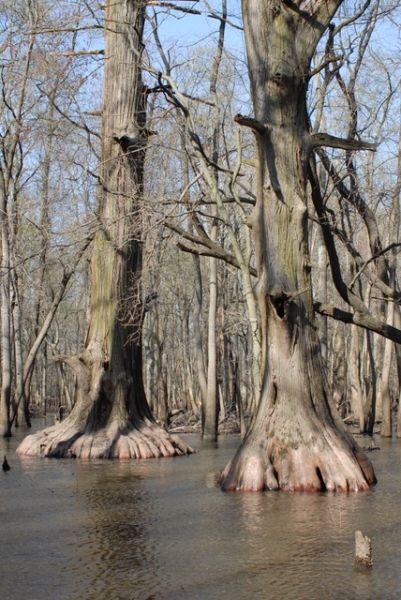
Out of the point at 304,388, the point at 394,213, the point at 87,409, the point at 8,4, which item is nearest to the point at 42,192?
the point at 8,4

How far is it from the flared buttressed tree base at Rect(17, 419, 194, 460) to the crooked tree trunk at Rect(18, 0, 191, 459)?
2 cm

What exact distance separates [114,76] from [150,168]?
203 centimetres

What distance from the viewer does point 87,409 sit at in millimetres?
17359

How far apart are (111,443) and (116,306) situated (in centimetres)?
279

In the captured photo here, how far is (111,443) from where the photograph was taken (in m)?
16.7

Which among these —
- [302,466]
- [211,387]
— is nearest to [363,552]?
[302,466]

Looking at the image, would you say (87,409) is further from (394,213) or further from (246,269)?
(394,213)

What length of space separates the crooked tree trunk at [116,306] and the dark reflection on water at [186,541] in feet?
14.1

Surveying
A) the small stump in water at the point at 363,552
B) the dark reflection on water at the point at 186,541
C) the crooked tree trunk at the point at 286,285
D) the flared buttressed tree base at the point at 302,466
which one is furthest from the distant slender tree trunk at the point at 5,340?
the small stump in water at the point at 363,552

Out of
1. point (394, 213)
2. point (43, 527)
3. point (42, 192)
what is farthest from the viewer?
point (42, 192)

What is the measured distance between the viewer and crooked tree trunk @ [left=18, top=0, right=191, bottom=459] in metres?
17.3

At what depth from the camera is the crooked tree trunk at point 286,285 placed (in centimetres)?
1115

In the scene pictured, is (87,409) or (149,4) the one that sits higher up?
(149,4)

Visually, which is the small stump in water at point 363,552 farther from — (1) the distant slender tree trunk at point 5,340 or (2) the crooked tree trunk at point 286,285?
(1) the distant slender tree trunk at point 5,340
